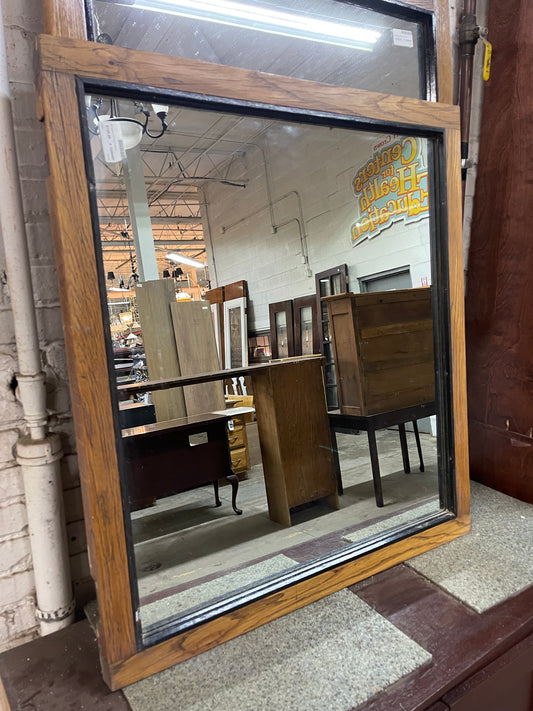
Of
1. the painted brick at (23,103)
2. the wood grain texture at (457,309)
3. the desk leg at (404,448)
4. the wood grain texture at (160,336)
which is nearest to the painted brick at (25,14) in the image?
the painted brick at (23,103)

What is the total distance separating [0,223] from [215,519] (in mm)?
1661

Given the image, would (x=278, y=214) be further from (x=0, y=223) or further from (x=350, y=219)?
(x=0, y=223)

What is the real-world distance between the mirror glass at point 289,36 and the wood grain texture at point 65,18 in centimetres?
8

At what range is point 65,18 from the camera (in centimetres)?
98

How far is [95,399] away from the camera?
3.25ft

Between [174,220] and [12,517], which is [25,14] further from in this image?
[174,220]

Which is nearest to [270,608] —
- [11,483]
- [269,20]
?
[11,483]

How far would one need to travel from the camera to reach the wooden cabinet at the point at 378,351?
7.78ft

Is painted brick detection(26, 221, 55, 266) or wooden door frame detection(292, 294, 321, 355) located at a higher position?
painted brick detection(26, 221, 55, 266)

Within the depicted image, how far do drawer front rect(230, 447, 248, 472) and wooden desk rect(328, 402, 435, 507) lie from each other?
1.74 ft

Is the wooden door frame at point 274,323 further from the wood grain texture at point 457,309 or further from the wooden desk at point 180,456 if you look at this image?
the wood grain texture at point 457,309

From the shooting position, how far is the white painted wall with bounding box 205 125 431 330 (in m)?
3.08

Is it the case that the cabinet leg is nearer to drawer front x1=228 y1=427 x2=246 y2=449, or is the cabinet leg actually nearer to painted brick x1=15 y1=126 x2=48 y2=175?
drawer front x1=228 y1=427 x2=246 y2=449

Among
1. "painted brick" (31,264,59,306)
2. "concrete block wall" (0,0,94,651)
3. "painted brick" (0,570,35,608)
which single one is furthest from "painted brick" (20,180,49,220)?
"painted brick" (0,570,35,608)
